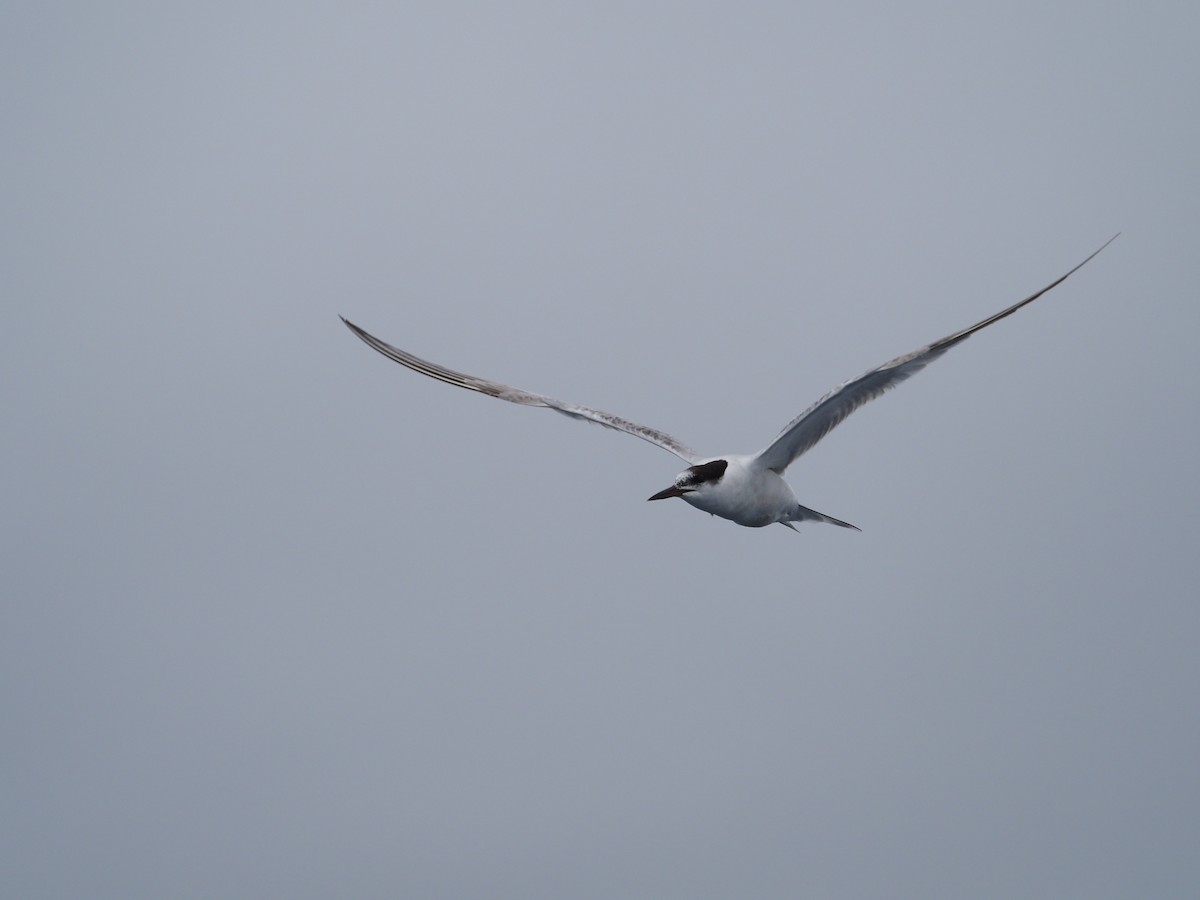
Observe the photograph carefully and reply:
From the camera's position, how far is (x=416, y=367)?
1388cm

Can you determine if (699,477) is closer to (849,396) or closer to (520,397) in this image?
(849,396)

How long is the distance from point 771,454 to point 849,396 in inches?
38.4

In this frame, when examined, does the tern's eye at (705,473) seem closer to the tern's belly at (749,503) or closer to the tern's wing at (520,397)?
the tern's belly at (749,503)

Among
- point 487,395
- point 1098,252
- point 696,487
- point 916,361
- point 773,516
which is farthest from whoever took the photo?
point 487,395

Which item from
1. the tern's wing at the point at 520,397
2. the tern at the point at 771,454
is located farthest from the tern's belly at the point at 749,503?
the tern's wing at the point at 520,397

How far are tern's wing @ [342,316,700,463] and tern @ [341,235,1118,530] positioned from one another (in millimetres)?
13

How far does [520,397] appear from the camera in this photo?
1347 centimetres

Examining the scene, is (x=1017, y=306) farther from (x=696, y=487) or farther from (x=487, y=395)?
(x=487, y=395)

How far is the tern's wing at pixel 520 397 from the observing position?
42.2ft

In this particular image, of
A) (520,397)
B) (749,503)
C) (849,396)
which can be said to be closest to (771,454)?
(749,503)

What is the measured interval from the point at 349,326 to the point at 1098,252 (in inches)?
300

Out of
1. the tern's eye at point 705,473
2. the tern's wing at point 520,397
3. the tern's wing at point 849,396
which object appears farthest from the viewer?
the tern's wing at point 520,397

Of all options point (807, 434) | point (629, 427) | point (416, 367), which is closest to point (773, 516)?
point (807, 434)

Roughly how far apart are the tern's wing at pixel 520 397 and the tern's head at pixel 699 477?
2.75 feet
